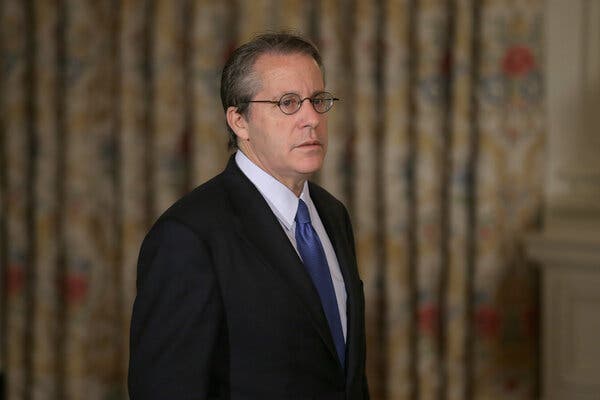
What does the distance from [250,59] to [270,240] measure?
1.05 ft

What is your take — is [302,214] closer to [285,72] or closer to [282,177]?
[282,177]

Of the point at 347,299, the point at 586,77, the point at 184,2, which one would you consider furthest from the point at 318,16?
the point at 347,299

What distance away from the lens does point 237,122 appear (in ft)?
5.84

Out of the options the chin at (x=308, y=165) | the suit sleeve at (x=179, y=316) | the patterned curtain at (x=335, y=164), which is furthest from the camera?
the patterned curtain at (x=335, y=164)

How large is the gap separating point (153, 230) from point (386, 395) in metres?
2.22

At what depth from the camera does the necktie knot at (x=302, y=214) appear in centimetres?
183

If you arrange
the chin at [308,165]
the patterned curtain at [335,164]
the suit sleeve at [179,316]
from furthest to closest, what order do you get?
1. the patterned curtain at [335,164]
2. the chin at [308,165]
3. the suit sleeve at [179,316]

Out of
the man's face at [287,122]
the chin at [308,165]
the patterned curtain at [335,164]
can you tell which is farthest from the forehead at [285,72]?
the patterned curtain at [335,164]

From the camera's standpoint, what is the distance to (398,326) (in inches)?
144

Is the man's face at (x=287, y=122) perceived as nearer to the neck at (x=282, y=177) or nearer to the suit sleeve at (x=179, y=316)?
the neck at (x=282, y=177)

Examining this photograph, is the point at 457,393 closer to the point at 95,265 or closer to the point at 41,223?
the point at 95,265

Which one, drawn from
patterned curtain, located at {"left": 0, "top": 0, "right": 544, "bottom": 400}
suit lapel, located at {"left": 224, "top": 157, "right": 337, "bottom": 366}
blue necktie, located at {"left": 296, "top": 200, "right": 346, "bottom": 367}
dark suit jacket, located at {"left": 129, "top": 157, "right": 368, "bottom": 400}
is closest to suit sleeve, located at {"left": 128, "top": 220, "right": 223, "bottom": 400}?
dark suit jacket, located at {"left": 129, "top": 157, "right": 368, "bottom": 400}

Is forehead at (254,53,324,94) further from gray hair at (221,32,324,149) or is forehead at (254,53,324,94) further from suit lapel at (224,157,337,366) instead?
suit lapel at (224,157,337,366)

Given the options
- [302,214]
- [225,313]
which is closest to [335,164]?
[302,214]
